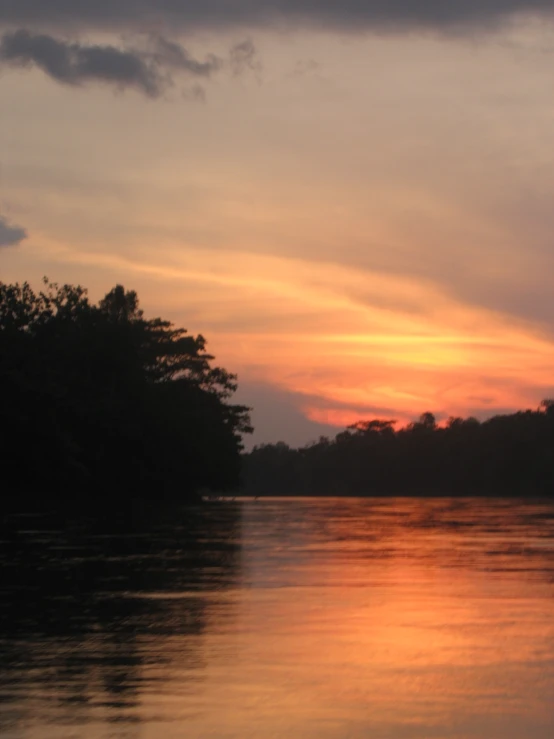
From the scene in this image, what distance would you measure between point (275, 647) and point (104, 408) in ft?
245

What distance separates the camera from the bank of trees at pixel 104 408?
252 feet

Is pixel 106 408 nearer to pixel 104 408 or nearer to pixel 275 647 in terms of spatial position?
pixel 104 408

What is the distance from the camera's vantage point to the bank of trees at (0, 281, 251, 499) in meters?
76.9

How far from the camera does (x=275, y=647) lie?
1322 centimetres

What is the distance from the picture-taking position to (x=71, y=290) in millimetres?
90938

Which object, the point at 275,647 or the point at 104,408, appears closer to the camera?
the point at 275,647

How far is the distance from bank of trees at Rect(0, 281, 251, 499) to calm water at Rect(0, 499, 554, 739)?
49985mm

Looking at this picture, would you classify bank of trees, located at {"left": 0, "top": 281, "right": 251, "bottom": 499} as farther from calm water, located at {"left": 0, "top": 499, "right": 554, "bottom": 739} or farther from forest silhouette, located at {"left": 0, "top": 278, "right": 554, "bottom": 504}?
calm water, located at {"left": 0, "top": 499, "right": 554, "bottom": 739}

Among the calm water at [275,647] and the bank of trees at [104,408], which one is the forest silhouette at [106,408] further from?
the calm water at [275,647]

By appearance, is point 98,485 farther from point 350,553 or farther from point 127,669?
point 127,669

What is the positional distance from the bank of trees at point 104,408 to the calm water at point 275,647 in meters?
50.0

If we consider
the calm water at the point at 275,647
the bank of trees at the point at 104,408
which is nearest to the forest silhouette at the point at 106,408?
the bank of trees at the point at 104,408

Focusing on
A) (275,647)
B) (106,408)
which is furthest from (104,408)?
(275,647)

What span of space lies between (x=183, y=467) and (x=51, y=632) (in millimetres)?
87170
